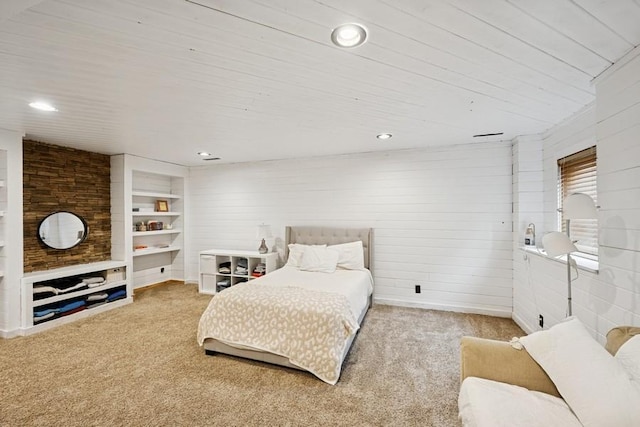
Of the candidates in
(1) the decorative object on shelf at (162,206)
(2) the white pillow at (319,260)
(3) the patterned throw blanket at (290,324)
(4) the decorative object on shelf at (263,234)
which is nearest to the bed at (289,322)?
(3) the patterned throw blanket at (290,324)

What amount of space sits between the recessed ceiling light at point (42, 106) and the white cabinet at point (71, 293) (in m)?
2.07

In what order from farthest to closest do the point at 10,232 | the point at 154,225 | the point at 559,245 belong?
the point at 154,225
the point at 10,232
the point at 559,245

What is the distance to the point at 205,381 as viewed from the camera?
7.45ft

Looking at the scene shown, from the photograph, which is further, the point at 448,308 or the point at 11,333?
the point at 448,308

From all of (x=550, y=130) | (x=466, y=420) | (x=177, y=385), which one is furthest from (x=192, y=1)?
(x=550, y=130)

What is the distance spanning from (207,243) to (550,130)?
5578 millimetres

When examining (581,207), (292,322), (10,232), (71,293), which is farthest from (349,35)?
(71,293)

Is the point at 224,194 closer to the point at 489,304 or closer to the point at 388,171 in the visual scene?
the point at 388,171

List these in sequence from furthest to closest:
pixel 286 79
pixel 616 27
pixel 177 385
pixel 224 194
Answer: pixel 224 194 < pixel 177 385 < pixel 286 79 < pixel 616 27

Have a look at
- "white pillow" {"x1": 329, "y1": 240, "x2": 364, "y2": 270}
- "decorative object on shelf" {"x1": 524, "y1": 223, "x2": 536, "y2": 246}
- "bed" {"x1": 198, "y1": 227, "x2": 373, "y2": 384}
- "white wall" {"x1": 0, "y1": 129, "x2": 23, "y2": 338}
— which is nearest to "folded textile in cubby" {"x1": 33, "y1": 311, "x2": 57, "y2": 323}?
"white wall" {"x1": 0, "y1": 129, "x2": 23, "y2": 338}

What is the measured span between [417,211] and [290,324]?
2.54 meters

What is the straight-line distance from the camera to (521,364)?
1517 mm

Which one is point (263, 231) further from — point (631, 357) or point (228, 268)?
point (631, 357)

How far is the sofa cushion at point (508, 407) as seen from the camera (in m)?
1.21
